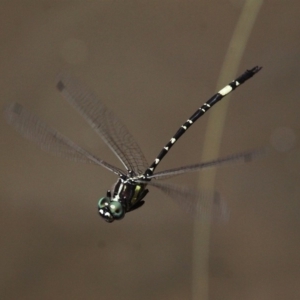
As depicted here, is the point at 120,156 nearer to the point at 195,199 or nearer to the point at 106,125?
the point at 106,125

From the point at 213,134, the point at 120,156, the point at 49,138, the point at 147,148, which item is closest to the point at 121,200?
the point at 120,156

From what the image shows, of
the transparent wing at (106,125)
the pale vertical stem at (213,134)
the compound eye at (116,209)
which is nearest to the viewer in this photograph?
the compound eye at (116,209)

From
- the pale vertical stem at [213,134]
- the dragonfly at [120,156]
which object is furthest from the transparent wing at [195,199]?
the pale vertical stem at [213,134]

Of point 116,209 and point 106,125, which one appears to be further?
point 106,125

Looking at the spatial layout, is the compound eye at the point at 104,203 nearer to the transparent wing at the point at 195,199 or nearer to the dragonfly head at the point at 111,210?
the dragonfly head at the point at 111,210

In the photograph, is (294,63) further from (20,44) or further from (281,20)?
(20,44)
